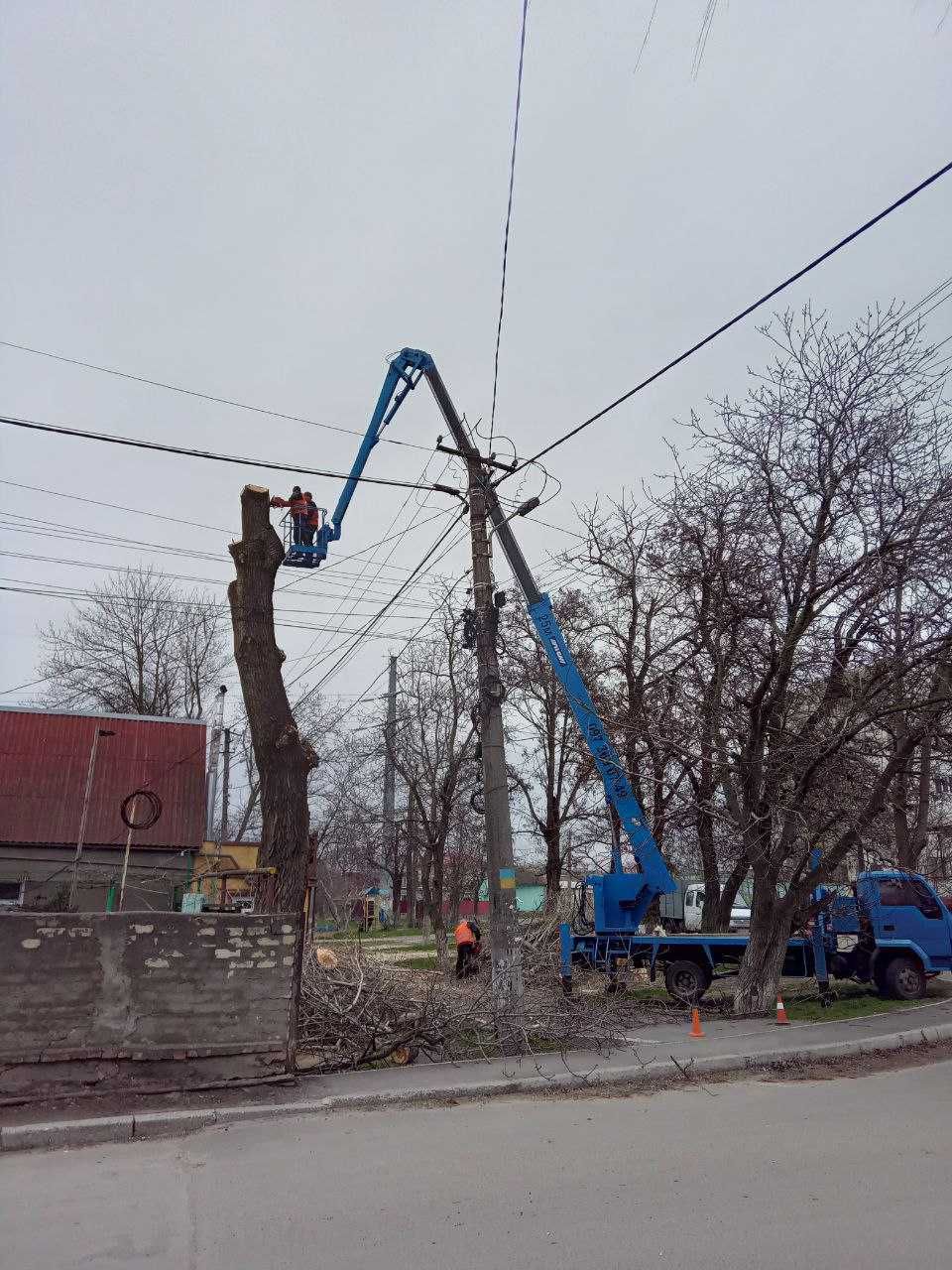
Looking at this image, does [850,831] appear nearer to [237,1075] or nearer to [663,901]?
[237,1075]

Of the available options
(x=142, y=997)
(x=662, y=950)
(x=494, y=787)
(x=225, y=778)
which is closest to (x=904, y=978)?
(x=662, y=950)

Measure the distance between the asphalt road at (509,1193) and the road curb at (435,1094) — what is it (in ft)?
0.83

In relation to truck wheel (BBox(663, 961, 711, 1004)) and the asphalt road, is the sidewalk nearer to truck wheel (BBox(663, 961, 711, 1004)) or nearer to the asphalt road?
the asphalt road

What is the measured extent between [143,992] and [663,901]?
25.1 meters

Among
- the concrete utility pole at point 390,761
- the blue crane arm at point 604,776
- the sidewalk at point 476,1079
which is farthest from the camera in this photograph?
the concrete utility pole at point 390,761

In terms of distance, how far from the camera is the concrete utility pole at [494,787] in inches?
429

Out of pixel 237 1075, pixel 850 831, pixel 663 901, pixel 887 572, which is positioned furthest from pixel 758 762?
pixel 663 901

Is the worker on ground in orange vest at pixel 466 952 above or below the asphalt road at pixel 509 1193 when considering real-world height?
above

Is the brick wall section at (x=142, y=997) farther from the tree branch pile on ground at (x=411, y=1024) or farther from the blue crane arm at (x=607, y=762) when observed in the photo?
the blue crane arm at (x=607, y=762)

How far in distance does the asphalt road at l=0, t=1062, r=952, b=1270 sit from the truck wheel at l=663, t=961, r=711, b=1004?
7.07 metres

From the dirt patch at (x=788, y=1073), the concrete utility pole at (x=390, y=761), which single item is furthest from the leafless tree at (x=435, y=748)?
the dirt patch at (x=788, y=1073)

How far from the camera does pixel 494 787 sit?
11312 millimetres

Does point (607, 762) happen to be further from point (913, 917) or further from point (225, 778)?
point (225, 778)

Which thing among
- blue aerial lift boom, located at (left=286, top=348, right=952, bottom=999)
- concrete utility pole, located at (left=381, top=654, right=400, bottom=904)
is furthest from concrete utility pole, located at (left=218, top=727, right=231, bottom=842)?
blue aerial lift boom, located at (left=286, top=348, right=952, bottom=999)
